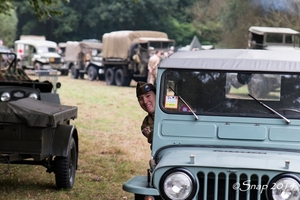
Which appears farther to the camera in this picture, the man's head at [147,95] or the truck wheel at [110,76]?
the truck wheel at [110,76]

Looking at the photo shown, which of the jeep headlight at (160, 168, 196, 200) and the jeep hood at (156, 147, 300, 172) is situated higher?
the jeep hood at (156, 147, 300, 172)

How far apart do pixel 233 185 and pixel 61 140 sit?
3362 mm

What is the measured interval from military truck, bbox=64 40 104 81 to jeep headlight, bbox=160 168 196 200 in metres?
32.0

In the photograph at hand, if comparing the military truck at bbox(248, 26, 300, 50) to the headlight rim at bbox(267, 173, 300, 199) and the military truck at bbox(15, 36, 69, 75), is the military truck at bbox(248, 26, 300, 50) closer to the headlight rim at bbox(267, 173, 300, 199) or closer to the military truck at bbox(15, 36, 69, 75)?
the military truck at bbox(15, 36, 69, 75)

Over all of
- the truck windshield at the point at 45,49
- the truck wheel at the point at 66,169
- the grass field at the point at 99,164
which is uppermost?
the truck wheel at the point at 66,169

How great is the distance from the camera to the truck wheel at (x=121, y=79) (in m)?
32.7

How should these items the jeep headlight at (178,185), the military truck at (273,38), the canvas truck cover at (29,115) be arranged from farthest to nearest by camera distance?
1. the military truck at (273,38)
2. the canvas truck cover at (29,115)
3. the jeep headlight at (178,185)

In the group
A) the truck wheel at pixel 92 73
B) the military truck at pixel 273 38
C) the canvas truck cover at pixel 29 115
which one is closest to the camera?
the canvas truck cover at pixel 29 115

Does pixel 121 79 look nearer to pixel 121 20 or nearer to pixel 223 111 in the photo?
pixel 121 20

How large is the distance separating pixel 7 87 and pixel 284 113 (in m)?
5.24

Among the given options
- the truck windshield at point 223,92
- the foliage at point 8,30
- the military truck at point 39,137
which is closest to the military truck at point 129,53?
the military truck at point 39,137

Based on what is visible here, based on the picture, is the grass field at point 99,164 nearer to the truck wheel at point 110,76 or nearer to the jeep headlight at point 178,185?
the jeep headlight at point 178,185

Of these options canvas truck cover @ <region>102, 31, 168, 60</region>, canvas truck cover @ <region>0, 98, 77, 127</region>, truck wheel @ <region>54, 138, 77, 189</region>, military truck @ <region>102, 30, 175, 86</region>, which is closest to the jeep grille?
canvas truck cover @ <region>0, 98, 77, 127</region>

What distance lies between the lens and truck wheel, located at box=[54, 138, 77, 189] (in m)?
8.40
